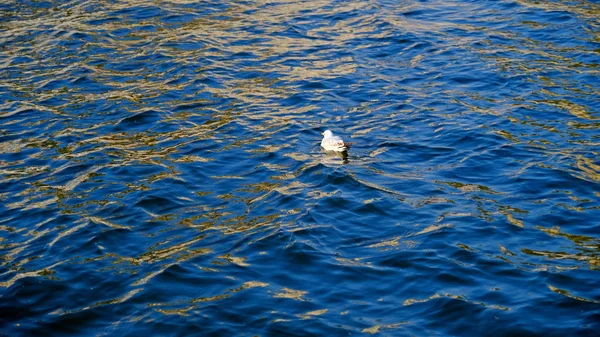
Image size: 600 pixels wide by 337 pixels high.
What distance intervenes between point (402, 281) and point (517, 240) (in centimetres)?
168

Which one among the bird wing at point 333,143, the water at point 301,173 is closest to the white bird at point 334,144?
the bird wing at point 333,143

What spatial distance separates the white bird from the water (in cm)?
16

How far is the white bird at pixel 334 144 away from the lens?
11.4 meters

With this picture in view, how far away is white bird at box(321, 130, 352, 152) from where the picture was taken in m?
11.4

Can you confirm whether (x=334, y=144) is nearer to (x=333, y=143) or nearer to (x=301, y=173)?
(x=333, y=143)

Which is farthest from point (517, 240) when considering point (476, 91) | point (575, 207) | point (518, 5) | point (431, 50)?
point (518, 5)

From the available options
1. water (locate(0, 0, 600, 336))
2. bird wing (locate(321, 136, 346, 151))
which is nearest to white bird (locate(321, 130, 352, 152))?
bird wing (locate(321, 136, 346, 151))

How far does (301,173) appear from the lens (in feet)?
37.2

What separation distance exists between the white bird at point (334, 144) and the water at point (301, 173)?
0.16 m

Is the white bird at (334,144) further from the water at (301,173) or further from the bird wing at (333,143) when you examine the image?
the water at (301,173)

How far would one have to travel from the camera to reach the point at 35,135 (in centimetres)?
1298

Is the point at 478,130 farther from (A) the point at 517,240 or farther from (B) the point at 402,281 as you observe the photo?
(B) the point at 402,281

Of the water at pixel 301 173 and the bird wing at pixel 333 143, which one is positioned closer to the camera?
the water at pixel 301 173

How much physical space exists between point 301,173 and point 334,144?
671 millimetres
